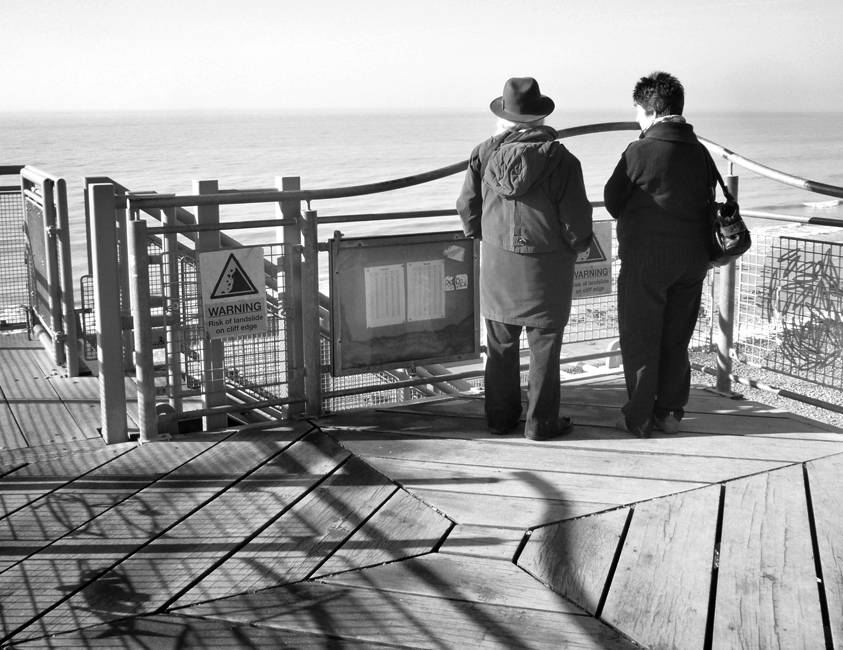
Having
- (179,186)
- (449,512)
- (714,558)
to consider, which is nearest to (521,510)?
(449,512)

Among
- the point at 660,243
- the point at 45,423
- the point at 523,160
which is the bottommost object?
the point at 45,423

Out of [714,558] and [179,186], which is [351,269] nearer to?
[714,558]

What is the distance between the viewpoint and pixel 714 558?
307 cm

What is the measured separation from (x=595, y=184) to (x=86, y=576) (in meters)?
38.8

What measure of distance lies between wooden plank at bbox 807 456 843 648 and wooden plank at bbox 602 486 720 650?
35 cm

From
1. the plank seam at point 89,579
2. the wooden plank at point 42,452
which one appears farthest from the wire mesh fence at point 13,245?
the plank seam at point 89,579

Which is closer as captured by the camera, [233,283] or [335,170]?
[233,283]

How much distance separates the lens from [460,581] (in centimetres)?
290

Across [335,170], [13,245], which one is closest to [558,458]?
[13,245]

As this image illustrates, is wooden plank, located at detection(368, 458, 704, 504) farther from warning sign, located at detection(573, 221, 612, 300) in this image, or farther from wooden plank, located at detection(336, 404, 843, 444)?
warning sign, located at detection(573, 221, 612, 300)

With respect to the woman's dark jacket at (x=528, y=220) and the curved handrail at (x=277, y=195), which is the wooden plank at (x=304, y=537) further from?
the curved handrail at (x=277, y=195)

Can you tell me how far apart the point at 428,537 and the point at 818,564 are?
4.24ft

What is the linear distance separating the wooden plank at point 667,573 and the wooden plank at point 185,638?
0.76 metres

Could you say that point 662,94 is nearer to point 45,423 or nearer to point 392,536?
point 392,536
